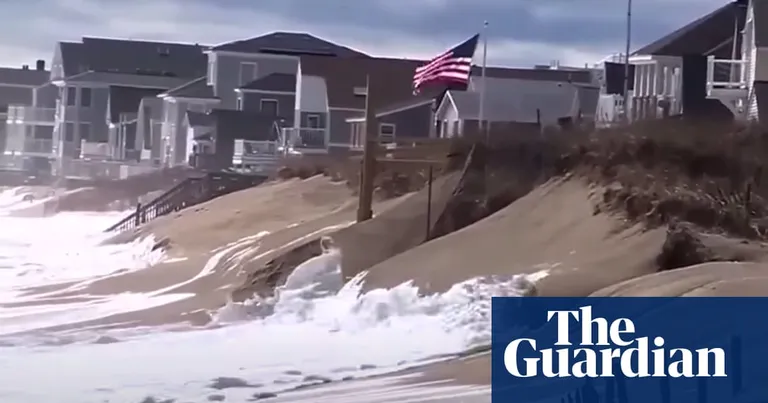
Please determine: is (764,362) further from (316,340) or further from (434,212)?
(316,340)

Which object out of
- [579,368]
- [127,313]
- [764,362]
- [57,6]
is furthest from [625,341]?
[57,6]

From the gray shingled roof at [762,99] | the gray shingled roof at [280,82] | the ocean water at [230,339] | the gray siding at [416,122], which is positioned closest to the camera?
the ocean water at [230,339]

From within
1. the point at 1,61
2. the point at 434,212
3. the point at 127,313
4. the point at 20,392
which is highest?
the point at 1,61

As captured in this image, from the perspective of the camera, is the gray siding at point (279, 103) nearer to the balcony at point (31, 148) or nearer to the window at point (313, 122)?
the window at point (313, 122)

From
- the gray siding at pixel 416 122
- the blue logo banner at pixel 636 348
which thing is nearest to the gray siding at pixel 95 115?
the gray siding at pixel 416 122

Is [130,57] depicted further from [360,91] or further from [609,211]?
[609,211]

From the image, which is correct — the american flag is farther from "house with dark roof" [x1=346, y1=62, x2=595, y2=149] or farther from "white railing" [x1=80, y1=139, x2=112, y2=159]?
"white railing" [x1=80, y1=139, x2=112, y2=159]
